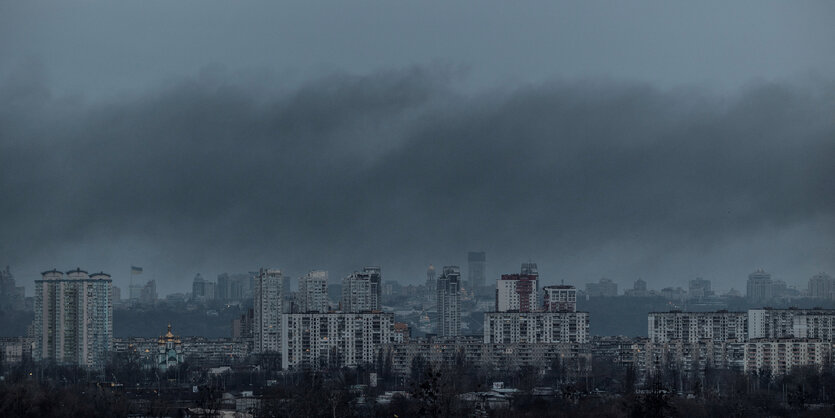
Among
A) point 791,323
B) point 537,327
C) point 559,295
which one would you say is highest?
point 559,295

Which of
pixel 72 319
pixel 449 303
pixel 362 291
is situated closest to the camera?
pixel 72 319

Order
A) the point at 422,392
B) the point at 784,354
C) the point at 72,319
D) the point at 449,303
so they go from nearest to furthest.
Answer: the point at 422,392 < the point at 784,354 < the point at 72,319 < the point at 449,303

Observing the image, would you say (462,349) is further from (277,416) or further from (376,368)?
(277,416)

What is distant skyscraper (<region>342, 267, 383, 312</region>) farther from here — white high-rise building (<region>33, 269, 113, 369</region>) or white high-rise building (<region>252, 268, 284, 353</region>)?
white high-rise building (<region>33, 269, 113, 369</region>)

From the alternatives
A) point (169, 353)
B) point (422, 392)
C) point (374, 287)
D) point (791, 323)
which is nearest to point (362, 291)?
point (374, 287)

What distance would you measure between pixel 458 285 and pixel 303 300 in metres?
15.7

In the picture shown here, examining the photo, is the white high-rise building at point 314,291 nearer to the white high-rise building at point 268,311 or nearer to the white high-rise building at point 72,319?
the white high-rise building at point 268,311

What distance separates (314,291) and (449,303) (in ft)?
40.7

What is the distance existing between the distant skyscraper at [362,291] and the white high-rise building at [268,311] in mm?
3084

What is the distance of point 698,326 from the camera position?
180 feet

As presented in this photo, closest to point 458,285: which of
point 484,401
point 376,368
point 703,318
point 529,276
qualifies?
point 529,276

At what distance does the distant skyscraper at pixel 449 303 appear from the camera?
247 ft

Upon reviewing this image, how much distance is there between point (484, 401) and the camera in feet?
111

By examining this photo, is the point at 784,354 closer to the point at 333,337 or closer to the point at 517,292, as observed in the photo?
the point at 333,337
